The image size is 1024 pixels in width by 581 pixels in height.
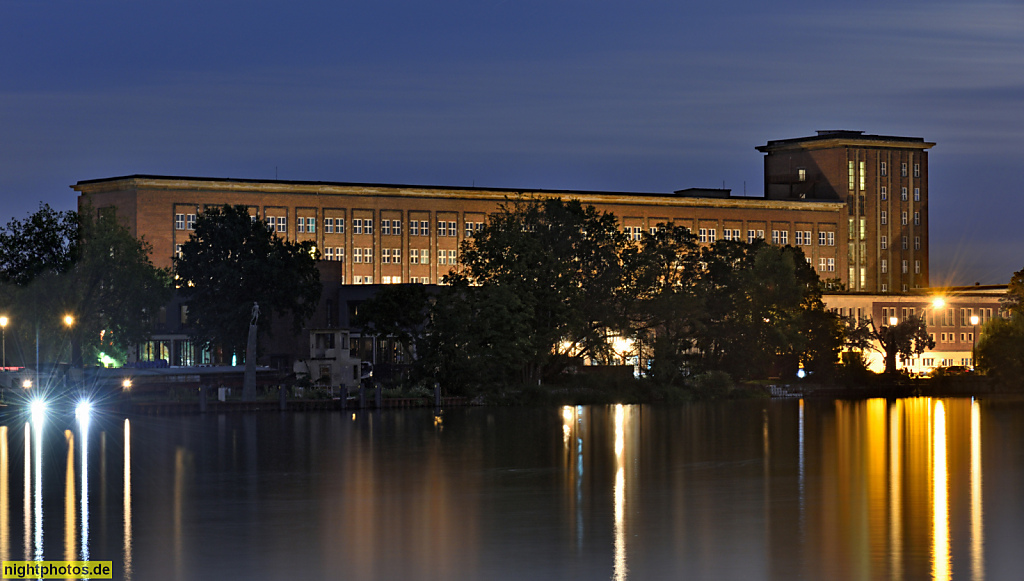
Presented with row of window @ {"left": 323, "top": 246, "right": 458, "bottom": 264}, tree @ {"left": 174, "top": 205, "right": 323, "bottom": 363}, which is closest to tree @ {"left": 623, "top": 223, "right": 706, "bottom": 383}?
tree @ {"left": 174, "top": 205, "right": 323, "bottom": 363}

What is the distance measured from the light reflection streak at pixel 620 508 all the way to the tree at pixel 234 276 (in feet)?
133

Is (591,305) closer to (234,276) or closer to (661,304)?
(661,304)

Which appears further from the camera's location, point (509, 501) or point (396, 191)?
point (396, 191)

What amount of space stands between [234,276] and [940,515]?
6701cm

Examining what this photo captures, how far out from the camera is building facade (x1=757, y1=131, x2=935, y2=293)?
7328 inches

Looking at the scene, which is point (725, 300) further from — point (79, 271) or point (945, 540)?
point (945, 540)

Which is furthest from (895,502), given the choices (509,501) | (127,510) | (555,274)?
(555,274)

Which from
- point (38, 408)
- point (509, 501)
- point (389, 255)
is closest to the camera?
point (509, 501)

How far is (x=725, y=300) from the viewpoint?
9156 centimetres

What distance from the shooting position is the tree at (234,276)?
89.9m

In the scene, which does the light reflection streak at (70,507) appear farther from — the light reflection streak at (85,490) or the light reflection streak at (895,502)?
the light reflection streak at (895,502)

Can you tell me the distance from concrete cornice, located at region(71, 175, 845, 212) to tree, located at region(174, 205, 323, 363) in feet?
148

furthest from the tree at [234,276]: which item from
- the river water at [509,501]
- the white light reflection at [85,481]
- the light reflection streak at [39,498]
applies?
the light reflection streak at [39,498]

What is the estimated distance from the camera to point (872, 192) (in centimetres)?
18738
